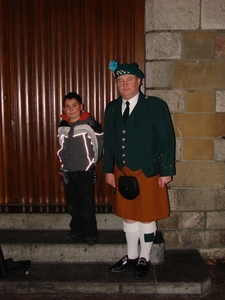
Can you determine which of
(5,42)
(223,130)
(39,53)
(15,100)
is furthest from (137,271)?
(5,42)

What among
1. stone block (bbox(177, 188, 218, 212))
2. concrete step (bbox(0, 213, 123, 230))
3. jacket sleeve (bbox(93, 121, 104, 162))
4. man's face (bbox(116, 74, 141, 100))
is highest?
man's face (bbox(116, 74, 141, 100))

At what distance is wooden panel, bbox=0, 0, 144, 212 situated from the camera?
14.6 feet

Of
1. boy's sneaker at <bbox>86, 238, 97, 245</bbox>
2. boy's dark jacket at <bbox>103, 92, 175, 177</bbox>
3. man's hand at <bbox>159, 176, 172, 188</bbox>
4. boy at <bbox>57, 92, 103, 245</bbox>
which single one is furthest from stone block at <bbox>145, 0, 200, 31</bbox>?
boy's sneaker at <bbox>86, 238, 97, 245</bbox>

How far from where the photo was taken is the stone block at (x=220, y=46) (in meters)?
4.12

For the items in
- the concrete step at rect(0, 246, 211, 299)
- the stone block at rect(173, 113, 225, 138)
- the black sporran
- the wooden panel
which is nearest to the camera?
the black sporran

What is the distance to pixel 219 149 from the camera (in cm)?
425

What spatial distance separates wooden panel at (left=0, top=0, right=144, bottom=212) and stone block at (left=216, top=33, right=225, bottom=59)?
89cm

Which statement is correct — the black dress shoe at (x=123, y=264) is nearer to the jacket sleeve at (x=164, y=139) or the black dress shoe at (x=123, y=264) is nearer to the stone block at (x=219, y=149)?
the jacket sleeve at (x=164, y=139)

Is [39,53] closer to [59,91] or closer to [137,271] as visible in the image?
[59,91]

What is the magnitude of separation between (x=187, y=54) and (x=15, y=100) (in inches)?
85.6

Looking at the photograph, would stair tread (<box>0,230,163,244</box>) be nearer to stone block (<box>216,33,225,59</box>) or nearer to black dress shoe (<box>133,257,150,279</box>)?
black dress shoe (<box>133,257,150,279</box>)

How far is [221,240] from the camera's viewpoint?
4.39 metres

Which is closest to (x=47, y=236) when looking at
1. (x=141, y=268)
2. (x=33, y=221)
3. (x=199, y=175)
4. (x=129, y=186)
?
(x=33, y=221)

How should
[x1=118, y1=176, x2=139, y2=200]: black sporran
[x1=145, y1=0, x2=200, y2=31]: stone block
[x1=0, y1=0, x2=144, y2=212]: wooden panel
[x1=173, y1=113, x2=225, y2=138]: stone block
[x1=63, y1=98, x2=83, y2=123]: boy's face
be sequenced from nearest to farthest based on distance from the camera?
[x1=118, y1=176, x2=139, y2=200]: black sporran < [x1=63, y1=98, x2=83, y2=123]: boy's face < [x1=145, y1=0, x2=200, y2=31]: stone block < [x1=173, y1=113, x2=225, y2=138]: stone block < [x1=0, y1=0, x2=144, y2=212]: wooden panel
